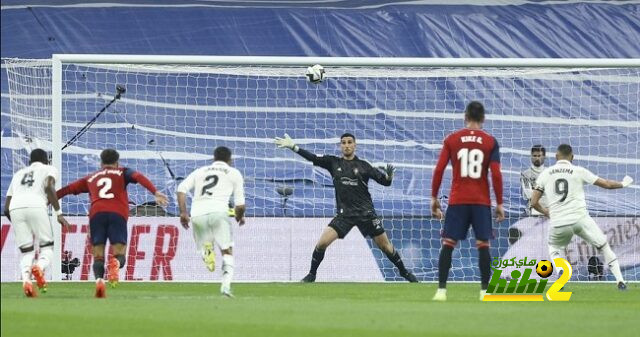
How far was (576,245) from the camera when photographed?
22.7m

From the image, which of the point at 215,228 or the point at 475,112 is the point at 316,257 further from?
the point at 475,112

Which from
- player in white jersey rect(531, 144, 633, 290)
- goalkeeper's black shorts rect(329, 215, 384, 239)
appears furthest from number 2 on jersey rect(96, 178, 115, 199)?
player in white jersey rect(531, 144, 633, 290)

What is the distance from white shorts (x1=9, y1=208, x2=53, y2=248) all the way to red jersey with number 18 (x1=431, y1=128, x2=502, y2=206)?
4666 mm

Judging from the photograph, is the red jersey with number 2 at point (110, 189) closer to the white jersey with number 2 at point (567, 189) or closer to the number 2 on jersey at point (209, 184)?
the number 2 on jersey at point (209, 184)

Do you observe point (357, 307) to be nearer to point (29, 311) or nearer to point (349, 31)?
point (29, 311)

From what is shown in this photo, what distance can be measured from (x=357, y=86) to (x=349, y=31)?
70.3 inches

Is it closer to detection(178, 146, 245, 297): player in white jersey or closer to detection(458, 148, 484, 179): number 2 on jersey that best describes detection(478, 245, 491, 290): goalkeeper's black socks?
detection(458, 148, 484, 179): number 2 on jersey

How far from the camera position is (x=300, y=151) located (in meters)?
20.1

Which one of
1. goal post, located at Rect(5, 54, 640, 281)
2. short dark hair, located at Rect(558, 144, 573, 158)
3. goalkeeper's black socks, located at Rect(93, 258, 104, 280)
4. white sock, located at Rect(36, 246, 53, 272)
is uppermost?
goal post, located at Rect(5, 54, 640, 281)

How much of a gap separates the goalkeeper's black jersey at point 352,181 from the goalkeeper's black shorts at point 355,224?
70 millimetres

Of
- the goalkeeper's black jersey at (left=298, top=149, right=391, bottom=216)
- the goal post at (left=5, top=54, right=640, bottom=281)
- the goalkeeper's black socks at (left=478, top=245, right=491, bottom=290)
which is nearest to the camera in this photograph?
the goalkeeper's black socks at (left=478, top=245, right=491, bottom=290)

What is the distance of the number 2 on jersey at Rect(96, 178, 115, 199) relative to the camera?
17.3 metres

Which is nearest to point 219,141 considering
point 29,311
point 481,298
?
point 481,298
